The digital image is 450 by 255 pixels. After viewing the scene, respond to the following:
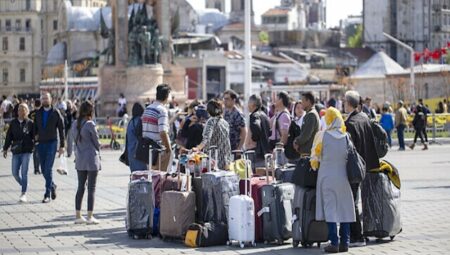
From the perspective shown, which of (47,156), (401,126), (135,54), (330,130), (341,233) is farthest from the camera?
(135,54)

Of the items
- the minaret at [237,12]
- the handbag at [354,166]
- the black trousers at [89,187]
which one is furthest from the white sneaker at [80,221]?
the minaret at [237,12]

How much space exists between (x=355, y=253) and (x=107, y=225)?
461cm

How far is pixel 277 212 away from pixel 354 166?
154 centimetres

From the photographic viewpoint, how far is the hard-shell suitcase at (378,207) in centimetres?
1636

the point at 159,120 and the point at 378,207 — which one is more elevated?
the point at 159,120

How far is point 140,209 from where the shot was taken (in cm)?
1733

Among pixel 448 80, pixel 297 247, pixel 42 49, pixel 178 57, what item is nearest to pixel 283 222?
pixel 297 247

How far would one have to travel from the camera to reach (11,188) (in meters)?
26.1

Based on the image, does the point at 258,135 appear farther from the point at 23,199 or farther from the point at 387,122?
the point at 387,122

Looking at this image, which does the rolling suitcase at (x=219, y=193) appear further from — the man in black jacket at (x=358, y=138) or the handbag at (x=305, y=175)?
the man in black jacket at (x=358, y=138)

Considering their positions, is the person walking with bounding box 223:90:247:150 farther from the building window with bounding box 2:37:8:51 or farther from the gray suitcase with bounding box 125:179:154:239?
the building window with bounding box 2:37:8:51

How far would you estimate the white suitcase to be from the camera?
53.6 feet

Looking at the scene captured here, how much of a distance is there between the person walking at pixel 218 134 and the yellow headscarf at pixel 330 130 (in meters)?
2.89

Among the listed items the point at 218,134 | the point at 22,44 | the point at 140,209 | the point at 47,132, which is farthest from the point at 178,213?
the point at 22,44
